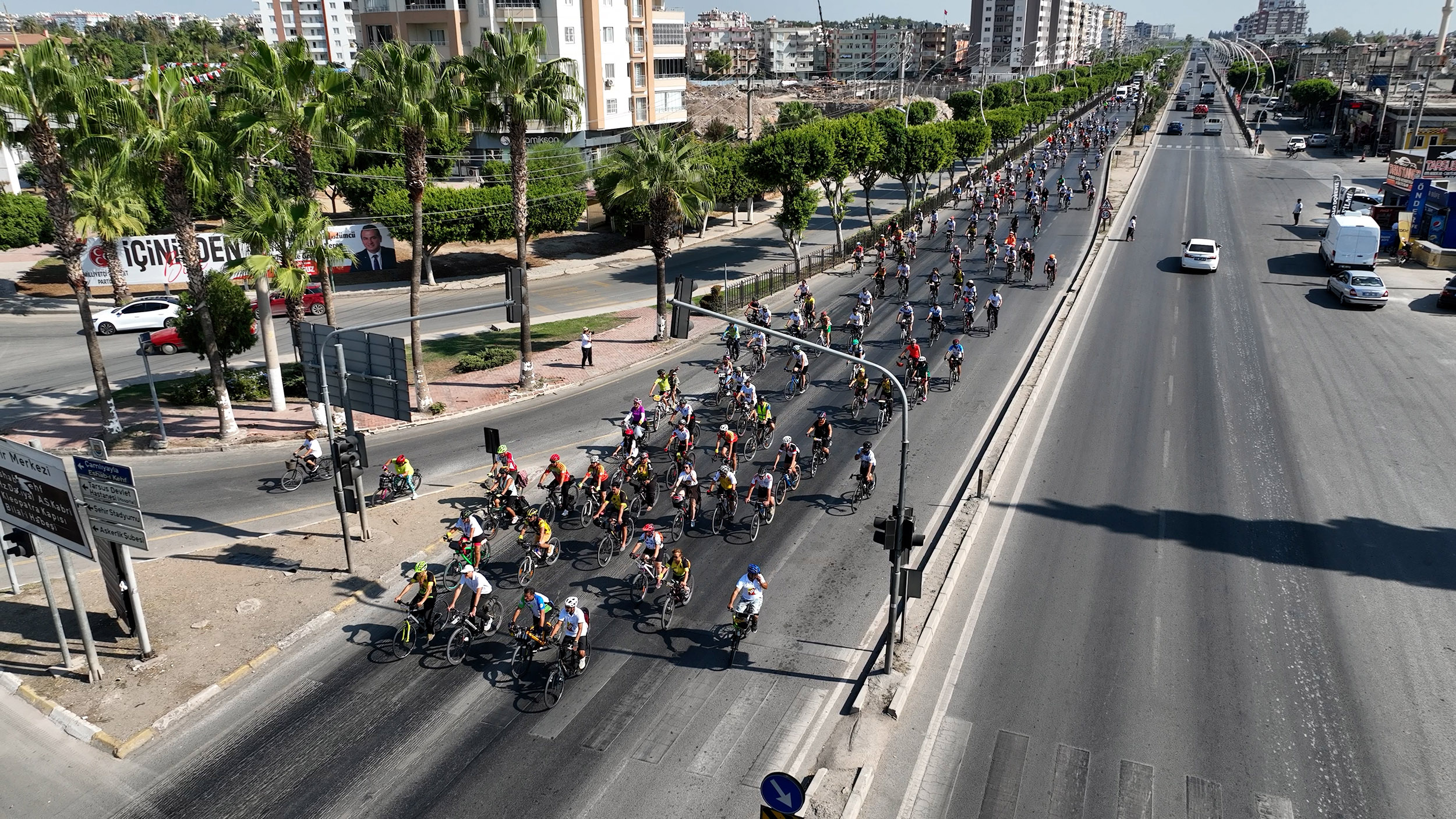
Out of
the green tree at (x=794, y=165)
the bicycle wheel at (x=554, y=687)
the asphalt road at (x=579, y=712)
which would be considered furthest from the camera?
the green tree at (x=794, y=165)

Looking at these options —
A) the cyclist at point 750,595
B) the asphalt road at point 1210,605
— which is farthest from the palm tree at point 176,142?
the asphalt road at point 1210,605

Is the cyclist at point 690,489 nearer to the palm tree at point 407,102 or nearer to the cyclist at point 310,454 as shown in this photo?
the cyclist at point 310,454

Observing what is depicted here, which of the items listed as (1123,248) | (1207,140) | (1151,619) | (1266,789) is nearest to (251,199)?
(1151,619)

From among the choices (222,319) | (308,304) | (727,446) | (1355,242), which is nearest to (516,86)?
(222,319)

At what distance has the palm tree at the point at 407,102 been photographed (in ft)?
84.1

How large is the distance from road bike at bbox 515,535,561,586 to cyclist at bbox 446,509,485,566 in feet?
3.09

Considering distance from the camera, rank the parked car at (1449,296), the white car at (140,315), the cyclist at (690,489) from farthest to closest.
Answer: the white car at (140,315)
the parked car at (1449,296)
the cyclist at (690,489)

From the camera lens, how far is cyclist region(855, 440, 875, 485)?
20.9 m

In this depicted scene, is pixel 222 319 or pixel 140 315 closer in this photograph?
pixel 222 319

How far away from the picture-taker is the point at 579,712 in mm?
14383

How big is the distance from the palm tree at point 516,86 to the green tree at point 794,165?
59.1ft

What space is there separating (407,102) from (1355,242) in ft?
135

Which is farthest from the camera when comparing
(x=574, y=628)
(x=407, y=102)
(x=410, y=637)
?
(x=407, y=102)

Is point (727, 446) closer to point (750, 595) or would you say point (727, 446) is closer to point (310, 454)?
point (750, 595)
